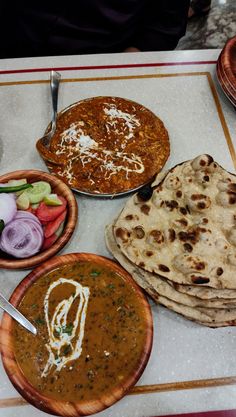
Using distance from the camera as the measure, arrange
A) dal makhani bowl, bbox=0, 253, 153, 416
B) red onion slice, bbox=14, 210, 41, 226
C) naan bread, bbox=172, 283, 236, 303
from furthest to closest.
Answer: red onion slice, bbox=14, 210, 41, 226
naan bread, bbox=172, 283, 236, 303
dal makhani bowl, bbox=0, 253, 153, 416

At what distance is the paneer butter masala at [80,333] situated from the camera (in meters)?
1.45

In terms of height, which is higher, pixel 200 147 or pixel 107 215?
pixel 200 147

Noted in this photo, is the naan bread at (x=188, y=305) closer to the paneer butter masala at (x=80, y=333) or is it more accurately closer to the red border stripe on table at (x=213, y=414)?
the paneer butter masala at (x=80, y=333)

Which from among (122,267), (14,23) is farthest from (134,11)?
(122,267)

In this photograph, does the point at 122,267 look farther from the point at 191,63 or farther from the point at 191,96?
the point at 191,63

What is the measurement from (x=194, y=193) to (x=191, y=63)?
121cm

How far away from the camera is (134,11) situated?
2.57 metres

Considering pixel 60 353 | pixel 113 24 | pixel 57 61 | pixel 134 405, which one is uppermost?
pixel 113 24

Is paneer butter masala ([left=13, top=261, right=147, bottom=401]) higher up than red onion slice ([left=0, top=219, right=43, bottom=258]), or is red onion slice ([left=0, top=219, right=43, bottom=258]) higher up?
red onion slice ([left=0, top=219, right=43, bottom=258])

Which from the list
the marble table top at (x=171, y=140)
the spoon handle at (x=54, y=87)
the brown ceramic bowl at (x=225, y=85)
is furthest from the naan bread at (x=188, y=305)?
the brown ceramic bowl at (x=225, y=85)

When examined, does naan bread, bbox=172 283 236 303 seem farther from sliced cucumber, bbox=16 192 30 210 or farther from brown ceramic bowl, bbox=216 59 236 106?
brown ceramic bowl, bbox=216 59 236 106

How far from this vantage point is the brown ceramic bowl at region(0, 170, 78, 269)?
1.65 metres

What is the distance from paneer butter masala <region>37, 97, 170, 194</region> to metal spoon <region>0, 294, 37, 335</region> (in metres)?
0.64

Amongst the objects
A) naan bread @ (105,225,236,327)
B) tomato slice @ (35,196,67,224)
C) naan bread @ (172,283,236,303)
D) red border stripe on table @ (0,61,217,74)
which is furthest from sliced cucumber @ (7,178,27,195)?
red border stripe on table @ (0,61,217,74)
